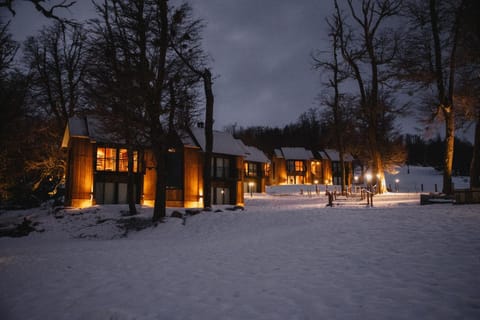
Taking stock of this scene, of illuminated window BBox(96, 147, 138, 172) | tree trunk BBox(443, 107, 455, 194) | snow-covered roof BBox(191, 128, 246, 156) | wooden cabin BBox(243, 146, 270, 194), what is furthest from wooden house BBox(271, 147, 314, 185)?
tree trunk BBox(443, 107, 455, 194)

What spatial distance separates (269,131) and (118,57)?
83434 millimetres

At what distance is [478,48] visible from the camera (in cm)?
1358

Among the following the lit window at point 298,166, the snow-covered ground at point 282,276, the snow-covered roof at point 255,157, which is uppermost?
the snow-covered roof at point 255,157

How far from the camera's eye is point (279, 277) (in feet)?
20.7

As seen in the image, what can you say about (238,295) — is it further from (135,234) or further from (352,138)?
(352,138)

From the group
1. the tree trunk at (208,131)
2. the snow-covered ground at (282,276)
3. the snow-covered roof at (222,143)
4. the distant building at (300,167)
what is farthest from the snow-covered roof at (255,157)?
the snow-covered ground at (282,276)

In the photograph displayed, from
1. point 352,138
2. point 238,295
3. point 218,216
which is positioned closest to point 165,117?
point 218,216

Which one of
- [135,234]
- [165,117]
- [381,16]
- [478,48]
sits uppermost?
[381,16]

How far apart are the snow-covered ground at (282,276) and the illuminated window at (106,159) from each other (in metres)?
14.5

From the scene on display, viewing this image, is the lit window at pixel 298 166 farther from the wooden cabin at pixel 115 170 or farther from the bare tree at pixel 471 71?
the bare tree at pixel 471 71

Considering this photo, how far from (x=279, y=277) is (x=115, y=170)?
21658mm

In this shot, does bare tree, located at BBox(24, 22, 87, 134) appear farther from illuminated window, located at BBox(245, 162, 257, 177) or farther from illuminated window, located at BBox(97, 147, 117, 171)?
illuminated window, located at BBox(245, 162, 257, 177)

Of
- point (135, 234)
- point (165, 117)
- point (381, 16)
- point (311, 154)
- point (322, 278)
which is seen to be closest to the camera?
point (322, 278)

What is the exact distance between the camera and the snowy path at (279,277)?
471 cm
